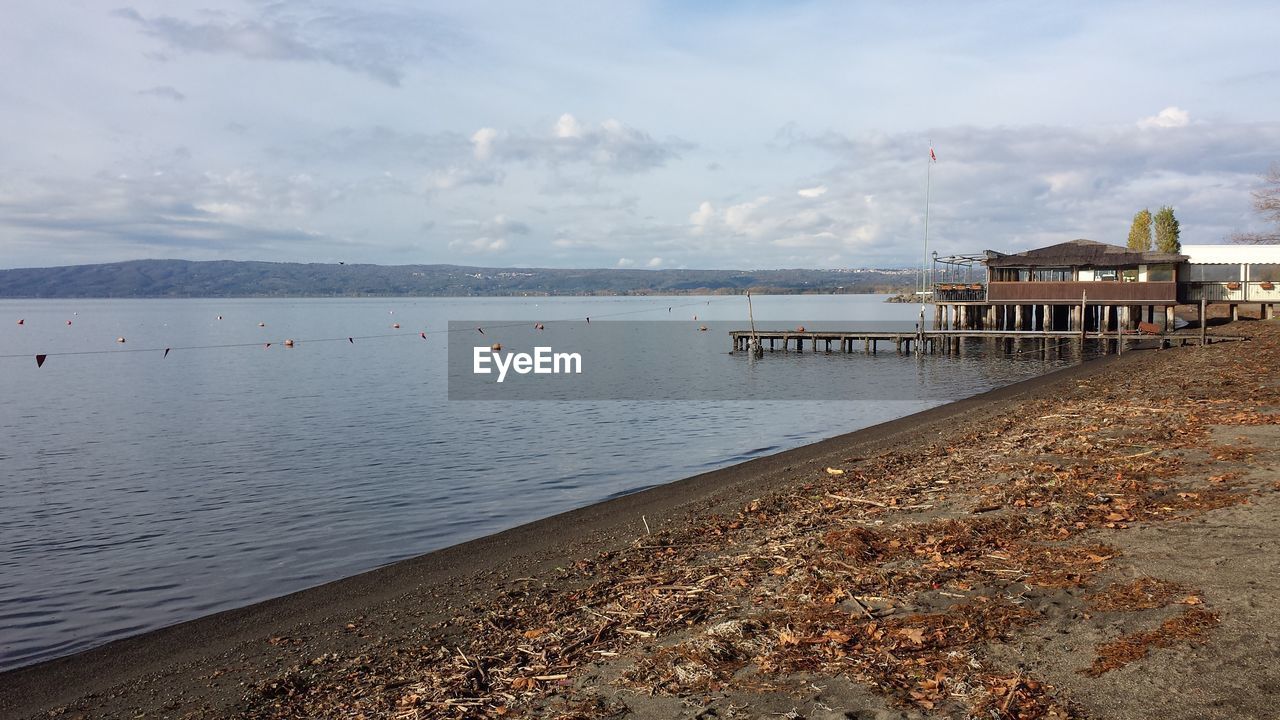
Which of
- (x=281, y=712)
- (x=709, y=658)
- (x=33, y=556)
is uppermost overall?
(x=709, y=658)

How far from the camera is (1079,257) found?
59188mm

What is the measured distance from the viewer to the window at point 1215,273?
6394 cm

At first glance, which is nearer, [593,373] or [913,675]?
[913,675]

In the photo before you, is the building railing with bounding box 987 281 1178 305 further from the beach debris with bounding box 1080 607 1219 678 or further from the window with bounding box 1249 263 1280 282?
the beach debris with bounding box 1080 607 1219 678

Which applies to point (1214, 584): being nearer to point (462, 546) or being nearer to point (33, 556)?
point (462, 546)

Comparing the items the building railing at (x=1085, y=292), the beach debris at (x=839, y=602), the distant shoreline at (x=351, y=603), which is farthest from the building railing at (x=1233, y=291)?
the beach debris at (x=839, y=602)

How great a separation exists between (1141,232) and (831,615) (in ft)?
341

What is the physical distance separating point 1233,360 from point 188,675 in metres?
32.7

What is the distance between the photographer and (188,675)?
358 inches

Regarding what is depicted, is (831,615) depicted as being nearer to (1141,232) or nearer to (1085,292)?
(1085,292)

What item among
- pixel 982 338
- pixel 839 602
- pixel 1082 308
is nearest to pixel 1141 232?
pixel 982 338

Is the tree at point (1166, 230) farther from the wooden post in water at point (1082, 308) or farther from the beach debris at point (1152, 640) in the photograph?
the beach debris at point (1152, 640)

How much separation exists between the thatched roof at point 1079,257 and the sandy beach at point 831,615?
48448mm

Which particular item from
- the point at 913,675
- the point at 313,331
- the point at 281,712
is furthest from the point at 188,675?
the point at 313,331
